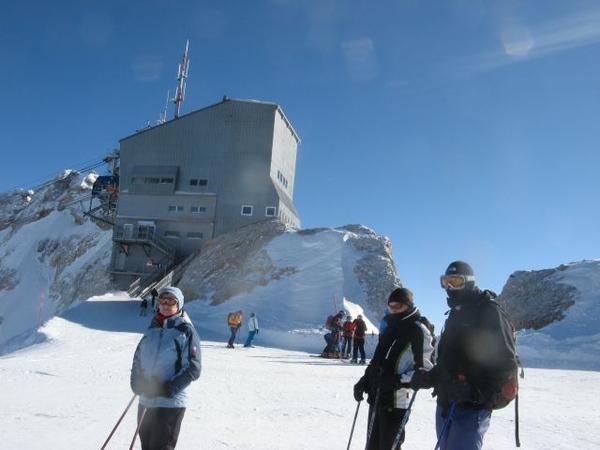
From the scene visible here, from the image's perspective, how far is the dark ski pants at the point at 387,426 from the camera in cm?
450

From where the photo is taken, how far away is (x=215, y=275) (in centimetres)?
3128

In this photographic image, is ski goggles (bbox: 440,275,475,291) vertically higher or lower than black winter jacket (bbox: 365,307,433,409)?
higher

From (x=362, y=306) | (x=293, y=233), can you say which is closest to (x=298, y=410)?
(x=362, y=306)

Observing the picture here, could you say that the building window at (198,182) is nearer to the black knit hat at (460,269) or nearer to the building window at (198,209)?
the building window at (198,209)

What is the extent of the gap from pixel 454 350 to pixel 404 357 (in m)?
0.74

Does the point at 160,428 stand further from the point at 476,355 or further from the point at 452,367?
the point at 476,355

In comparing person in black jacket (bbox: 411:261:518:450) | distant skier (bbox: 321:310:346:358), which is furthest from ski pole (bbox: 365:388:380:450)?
distant skier (bbox: 321:310:346:358)

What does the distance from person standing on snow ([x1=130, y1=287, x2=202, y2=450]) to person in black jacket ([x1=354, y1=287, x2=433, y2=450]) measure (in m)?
1.57

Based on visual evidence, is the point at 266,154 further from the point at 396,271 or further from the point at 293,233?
the point at 396,271

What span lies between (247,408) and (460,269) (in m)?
5.35

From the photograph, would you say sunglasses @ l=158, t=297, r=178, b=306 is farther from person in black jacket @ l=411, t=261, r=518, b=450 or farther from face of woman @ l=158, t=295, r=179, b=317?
person in black jacket @ l=411, t=261, r=518, b=450

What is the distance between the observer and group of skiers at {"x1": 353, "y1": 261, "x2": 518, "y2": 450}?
3.70 meters

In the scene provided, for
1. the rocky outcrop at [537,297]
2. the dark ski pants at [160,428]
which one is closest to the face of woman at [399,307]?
the dark ski pants at [160,428]

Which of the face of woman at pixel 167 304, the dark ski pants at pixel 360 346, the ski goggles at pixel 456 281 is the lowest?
the dark ski pants at pixel 360 346
